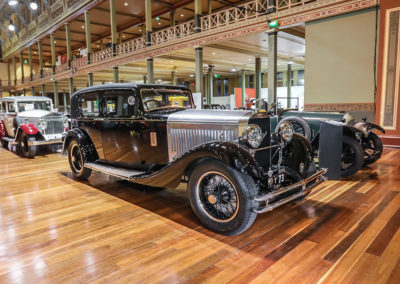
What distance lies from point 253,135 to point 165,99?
165cm

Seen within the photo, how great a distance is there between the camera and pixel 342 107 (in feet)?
28.1

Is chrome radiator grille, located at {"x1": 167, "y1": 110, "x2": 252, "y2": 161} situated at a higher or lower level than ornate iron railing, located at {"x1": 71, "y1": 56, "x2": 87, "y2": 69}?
lower

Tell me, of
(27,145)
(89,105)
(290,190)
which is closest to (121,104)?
(89,105)

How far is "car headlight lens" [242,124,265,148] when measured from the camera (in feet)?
7.85

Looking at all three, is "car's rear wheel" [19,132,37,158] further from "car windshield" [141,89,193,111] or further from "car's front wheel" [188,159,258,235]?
"car's front wheel" [188,159,258,235]

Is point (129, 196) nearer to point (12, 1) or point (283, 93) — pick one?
point (12, 1)

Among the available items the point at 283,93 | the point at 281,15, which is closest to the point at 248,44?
the point at 281,15

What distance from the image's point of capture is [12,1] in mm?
14953

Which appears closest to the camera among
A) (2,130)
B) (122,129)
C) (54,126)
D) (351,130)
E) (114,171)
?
(114,171)

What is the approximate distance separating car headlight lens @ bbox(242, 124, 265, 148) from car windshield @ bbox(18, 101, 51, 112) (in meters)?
7.83

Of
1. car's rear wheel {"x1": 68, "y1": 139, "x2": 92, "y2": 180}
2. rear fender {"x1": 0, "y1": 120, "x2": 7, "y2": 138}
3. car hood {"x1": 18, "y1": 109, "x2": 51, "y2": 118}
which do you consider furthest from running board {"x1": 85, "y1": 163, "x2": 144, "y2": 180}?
rear fender {"x1": 0, "y1": 120, "x2": 7, "y2": 138}

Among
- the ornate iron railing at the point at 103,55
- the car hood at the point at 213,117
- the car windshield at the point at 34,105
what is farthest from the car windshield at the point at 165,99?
the ornate iron railing at the point at 103,55

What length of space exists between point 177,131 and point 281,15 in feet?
26.1

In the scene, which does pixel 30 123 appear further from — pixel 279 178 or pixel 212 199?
pixel 279 178
